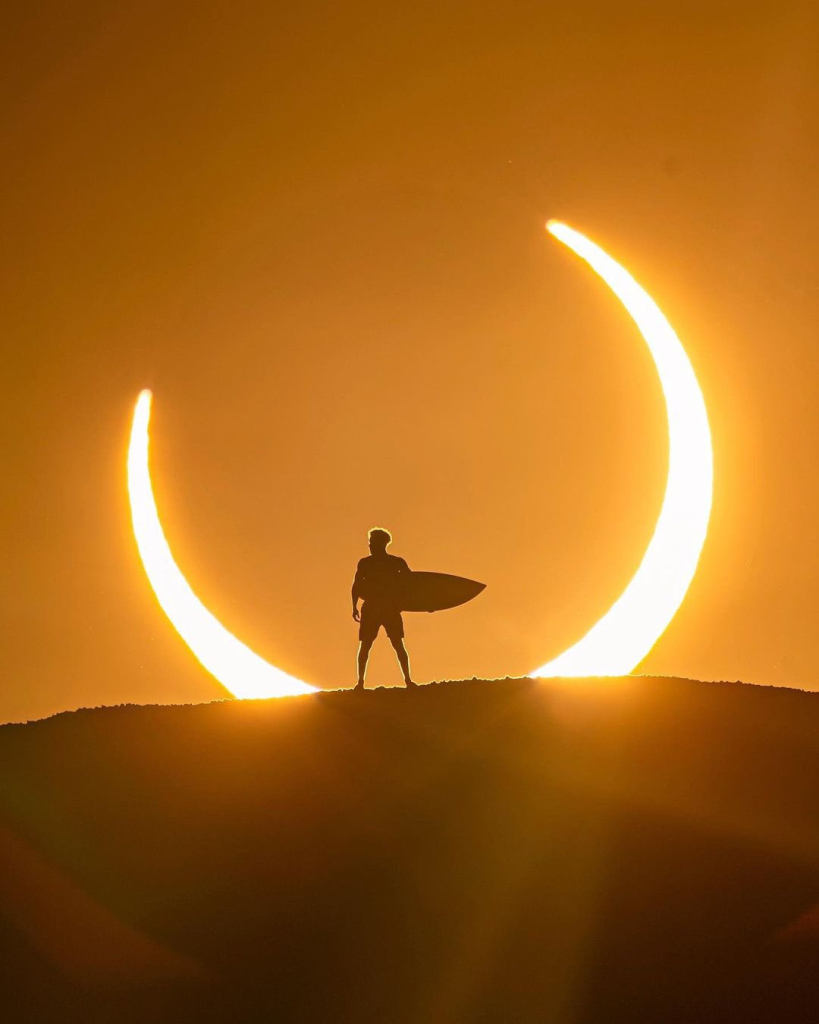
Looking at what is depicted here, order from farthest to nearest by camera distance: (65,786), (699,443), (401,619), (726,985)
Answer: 1. (699,443)
2. (401,619)
3. (65,786)
4. (726,985)

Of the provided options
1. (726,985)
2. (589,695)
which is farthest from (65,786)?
(726,985)

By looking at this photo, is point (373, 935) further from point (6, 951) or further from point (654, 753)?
point (654, 753)

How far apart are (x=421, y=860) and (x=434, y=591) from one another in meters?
6.17

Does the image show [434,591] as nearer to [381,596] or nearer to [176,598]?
[381,596]

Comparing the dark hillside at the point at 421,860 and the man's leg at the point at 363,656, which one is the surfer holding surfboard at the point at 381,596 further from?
the dark hillside at the point at 421,860

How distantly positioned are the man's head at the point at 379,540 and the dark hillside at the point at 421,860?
7.96ft

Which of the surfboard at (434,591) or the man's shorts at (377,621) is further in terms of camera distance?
the surfboard at (434,591)

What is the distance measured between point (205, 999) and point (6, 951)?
2118mm

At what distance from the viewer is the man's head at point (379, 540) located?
1477 centimetres

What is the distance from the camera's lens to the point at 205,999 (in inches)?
334

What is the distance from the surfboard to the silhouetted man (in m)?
0.20

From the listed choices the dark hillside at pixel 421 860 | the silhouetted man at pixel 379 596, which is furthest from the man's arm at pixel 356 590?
the dark hillside at pixel 421 860

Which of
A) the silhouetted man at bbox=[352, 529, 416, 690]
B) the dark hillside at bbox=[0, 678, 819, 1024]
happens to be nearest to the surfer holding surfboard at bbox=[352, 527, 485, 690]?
the silhouetted man at bbox=[352, 529, 416, 690]

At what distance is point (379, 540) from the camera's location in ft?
48.5
